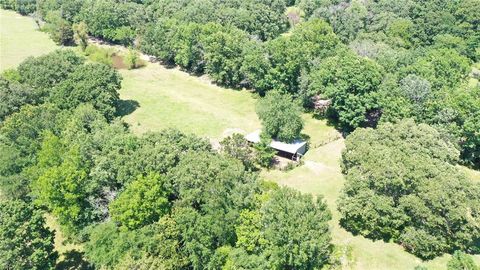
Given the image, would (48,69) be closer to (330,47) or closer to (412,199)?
(330,47)

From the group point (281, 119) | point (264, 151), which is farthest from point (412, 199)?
point (281, 119)

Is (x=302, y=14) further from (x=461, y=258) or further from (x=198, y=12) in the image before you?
(x=461, y=258)

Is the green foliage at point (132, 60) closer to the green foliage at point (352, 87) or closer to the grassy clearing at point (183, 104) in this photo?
the grassy clearing at point (183, 104)

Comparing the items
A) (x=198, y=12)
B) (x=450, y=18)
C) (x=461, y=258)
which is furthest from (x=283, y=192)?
(x=450, y=18)

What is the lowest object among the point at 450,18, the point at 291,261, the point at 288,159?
the point at 288,159

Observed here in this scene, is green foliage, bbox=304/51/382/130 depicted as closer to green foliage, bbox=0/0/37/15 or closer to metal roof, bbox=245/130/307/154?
metal roof, bbox=245/130/307/154

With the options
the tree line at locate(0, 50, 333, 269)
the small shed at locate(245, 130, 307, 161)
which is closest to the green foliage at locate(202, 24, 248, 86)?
the small shed at locate(245, 130, 307, 161)

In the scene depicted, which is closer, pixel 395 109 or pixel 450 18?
pixel 395 109

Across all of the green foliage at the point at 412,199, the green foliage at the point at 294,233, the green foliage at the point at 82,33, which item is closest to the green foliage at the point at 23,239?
the green foliage at the point at 294,233
